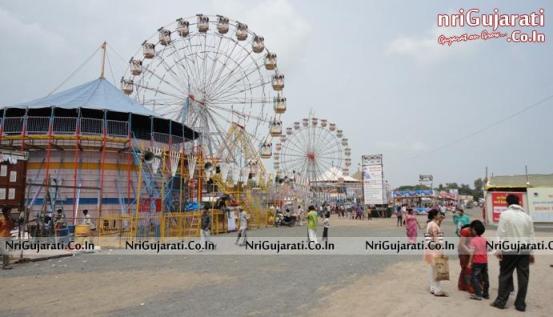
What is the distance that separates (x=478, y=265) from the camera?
702 centimetres

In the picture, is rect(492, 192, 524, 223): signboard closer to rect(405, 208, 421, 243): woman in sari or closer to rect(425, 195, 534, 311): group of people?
rect(405, 208, 421, 243): woman in sari

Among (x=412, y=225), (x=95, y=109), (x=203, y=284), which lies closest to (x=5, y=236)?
(x=203, y=284)

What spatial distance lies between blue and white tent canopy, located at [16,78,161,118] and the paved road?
13536mm

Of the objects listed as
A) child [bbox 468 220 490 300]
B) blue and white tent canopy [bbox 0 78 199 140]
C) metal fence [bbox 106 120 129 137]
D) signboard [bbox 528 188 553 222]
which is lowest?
child [bbox 468 220 490 300]

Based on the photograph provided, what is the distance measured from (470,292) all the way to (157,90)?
28067 mm

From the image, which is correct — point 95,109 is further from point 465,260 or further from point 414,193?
point 414,193

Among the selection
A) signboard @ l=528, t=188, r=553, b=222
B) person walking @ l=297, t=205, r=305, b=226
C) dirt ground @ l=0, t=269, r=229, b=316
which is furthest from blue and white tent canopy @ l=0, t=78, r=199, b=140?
signboard @ l=528, t=188, r=553, b=222

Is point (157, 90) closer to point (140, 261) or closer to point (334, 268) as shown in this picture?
point (140, 261)

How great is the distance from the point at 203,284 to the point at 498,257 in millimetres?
5361

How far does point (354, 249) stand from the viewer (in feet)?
46.6

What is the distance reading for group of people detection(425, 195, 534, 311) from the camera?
629cm

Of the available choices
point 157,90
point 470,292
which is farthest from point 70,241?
point 157,90

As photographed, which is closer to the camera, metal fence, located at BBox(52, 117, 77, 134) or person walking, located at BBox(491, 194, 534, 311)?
person walking, located at BBox(491, 194, 534, 311)

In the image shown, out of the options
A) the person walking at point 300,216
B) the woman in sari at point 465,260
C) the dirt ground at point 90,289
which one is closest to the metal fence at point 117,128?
the person walking at point 300,216
